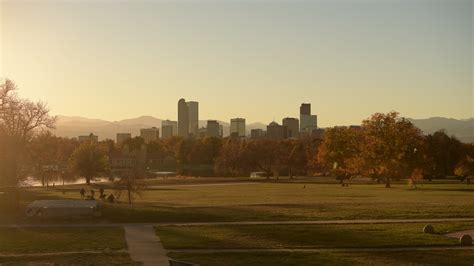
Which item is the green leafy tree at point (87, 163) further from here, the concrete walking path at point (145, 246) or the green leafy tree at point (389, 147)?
the concrete walking path at point (145, 246)

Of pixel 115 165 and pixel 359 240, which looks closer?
pixel 359 240

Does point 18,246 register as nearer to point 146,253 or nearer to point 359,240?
point 146,253

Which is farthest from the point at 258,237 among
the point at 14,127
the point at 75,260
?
the point at 14,127

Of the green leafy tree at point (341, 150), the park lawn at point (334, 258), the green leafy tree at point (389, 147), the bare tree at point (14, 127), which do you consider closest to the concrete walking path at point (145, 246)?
the park lawn at point (334, 258)

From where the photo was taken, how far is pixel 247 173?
141 meters

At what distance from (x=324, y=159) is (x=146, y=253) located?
8062cm

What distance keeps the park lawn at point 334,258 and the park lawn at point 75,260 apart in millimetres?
2015

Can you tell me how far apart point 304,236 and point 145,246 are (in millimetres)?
7419

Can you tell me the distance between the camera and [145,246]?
2741cm

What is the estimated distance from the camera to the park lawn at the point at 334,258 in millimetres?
23562

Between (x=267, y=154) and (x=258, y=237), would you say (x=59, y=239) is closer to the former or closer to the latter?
(x=258, y=237)

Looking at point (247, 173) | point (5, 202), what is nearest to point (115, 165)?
point (247, 173)

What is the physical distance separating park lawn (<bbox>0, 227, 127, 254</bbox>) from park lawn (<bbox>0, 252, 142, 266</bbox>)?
1.47 m

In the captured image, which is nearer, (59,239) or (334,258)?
(334,258)
